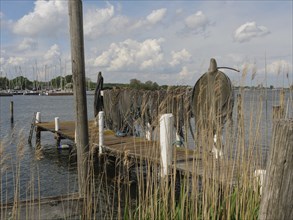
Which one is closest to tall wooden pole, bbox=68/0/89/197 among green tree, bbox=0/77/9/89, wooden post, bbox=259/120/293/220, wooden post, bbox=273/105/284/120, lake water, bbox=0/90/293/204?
lake water, bbox=0/90/293/204

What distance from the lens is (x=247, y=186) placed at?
3.67m

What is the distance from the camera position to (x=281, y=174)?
1839 millimetres

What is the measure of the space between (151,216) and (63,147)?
14.1 metres

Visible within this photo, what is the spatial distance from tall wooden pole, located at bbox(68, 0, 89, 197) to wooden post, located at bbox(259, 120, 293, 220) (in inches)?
118

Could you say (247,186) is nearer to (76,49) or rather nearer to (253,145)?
(253,145)

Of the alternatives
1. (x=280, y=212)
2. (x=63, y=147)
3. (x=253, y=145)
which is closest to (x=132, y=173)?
(x=63, y=147)

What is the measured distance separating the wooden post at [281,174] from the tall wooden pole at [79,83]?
299 cm

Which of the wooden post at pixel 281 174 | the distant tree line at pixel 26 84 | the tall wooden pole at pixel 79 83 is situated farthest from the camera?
the distant tree line at pixel 26 84

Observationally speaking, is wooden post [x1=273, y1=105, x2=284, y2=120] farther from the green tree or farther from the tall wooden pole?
the green tree

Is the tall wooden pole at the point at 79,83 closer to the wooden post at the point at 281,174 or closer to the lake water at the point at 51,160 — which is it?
the lake water at the point at 51,160

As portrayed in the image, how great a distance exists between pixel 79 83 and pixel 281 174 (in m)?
3.57

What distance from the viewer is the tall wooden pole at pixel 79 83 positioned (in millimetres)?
4695

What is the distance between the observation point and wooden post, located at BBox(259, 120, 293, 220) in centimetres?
181

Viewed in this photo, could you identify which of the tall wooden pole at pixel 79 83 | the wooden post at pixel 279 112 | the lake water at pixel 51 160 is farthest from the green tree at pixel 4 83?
the wooden post at pixel 279 112
